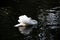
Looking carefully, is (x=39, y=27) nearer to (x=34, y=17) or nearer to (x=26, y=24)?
(x=26, y=24)

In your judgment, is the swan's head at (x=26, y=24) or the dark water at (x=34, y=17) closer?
the dark water at (x=34, y=17)

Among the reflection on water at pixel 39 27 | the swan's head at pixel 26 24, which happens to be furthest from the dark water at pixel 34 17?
the swan's head at pixel 26 24

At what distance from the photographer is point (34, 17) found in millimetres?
8281

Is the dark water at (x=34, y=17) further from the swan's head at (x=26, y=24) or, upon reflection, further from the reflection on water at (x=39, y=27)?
the swan's head at (x=26, y=24)

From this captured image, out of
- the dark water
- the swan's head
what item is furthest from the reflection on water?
the swan's head

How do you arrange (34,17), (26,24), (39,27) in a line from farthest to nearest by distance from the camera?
(34,17), (26,24), (39,27)

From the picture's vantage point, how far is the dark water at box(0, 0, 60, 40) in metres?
6.73

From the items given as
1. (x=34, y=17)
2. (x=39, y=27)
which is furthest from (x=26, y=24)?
(x=34, y=17)

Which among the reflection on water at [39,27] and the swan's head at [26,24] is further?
the swan's head at [26,24]

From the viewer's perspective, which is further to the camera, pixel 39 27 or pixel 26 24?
pixel 26 24

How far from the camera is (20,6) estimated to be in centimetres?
1043

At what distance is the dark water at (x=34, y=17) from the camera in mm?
6727

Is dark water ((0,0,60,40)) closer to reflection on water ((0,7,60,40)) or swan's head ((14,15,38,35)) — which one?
reflection on water ((0,7,60,40))

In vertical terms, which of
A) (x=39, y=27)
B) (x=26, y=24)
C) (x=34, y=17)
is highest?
(x=34, y=17)
